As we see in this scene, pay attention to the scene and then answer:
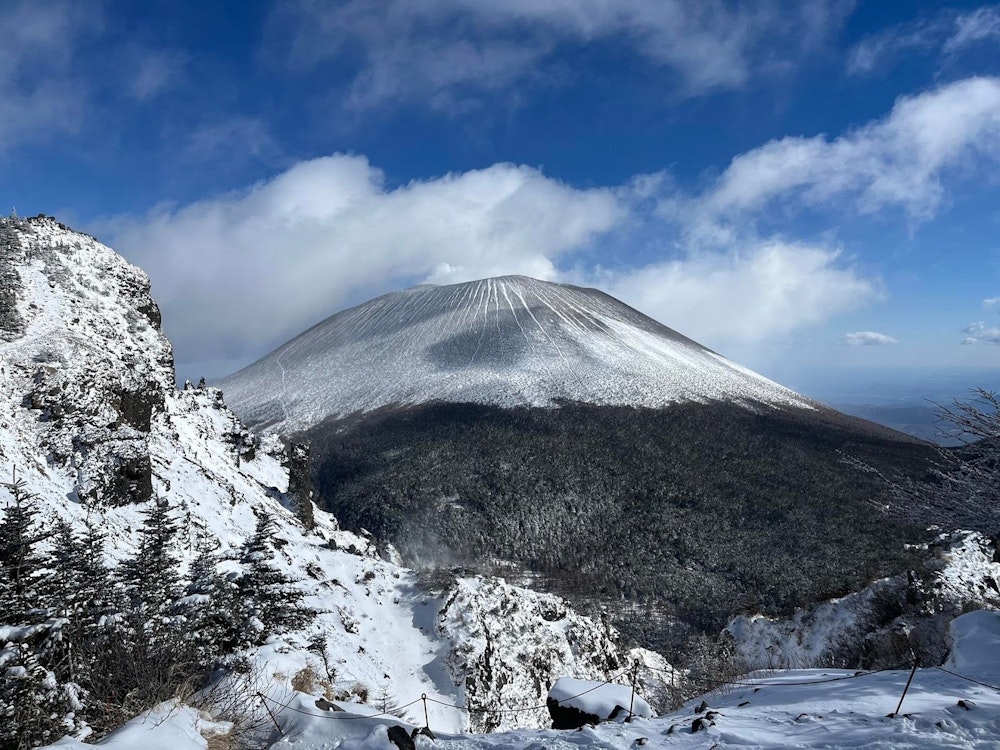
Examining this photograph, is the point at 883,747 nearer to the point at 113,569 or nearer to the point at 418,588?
the point at 113,569

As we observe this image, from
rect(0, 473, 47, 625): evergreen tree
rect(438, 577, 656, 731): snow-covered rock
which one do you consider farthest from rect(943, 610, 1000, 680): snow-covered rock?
rect(0, 473, 47, 625): evergreen tree

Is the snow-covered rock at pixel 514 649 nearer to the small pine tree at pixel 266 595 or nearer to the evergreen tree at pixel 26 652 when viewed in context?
the small pine tree at pixel 266 595

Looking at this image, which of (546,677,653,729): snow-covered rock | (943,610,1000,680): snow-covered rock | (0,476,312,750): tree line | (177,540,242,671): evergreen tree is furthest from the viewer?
(177,540,242,671): evergreen tree

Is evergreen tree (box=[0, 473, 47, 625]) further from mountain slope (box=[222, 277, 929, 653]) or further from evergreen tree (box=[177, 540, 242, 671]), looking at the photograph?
mountain slope (box=[222, 277, 929, 653])

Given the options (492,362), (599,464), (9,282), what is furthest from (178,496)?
(492,362)

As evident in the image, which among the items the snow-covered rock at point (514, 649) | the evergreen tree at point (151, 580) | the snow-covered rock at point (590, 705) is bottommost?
the snow-covered rock at point (514, 649)

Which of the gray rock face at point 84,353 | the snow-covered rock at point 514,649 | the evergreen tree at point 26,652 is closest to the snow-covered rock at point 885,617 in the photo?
the snow-covered rock at point 514,649
